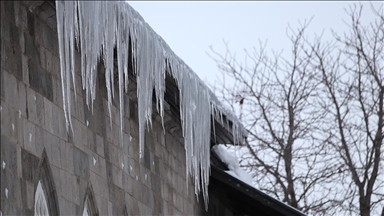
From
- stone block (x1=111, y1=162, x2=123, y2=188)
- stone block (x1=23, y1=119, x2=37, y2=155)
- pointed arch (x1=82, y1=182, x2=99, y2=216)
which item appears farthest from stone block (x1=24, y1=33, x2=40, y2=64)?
stone block (x1=111, y1=162, x2=123, y2=188)

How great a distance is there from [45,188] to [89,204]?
89 centimetres

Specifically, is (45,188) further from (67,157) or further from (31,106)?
(31,106)

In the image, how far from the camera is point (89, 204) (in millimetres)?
7492

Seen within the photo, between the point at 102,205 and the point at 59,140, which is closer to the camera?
the point at 59,140

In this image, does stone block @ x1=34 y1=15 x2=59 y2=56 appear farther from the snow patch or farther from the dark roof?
the snow patch

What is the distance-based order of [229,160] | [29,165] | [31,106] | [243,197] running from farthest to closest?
[229,160], [243,197], [31,106], [29,165]

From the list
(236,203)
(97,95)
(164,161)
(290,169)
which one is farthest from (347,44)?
(97,95)

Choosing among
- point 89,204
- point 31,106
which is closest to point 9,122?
point 31,106

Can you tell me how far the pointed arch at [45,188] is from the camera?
258 inches

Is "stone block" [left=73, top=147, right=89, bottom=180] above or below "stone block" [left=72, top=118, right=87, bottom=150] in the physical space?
below

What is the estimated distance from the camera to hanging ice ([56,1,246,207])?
669 centimetres

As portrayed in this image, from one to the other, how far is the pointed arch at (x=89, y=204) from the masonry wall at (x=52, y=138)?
20mm

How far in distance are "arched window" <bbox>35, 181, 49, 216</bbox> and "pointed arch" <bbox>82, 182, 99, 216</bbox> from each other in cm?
78

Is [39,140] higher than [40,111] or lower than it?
lower
